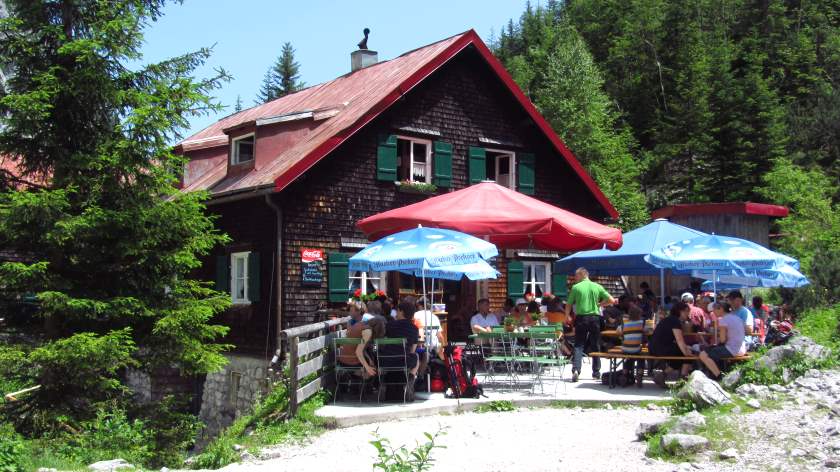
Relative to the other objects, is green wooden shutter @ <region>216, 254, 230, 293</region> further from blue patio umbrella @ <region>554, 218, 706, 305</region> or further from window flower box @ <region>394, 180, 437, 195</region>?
blue patio umbrella @ <region>554, 218, 706, 305</region>

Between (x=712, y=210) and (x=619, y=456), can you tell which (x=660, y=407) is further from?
(x=712, y=210)

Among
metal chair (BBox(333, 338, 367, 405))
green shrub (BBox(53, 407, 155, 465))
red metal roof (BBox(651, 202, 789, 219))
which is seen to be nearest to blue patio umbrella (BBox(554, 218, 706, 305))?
metal chair (BBox(333, 338, 367, 405))

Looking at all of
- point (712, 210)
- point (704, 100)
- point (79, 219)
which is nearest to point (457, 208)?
point (79, 219)

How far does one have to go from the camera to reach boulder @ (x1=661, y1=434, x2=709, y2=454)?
8.11m

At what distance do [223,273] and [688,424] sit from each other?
43.4 ft

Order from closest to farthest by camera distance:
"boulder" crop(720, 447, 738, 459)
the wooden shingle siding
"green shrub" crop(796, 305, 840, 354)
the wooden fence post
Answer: "boulder" crop(720, 447, 738, 459)
the wooden fence post
"green shrub" crop(796, 305, 840, 354)
the wooden shingle siding

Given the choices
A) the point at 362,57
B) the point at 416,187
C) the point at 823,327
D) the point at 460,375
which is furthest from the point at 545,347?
the point at 362,57

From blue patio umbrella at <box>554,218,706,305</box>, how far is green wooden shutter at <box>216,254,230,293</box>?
7397mm

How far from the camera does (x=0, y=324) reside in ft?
40.9

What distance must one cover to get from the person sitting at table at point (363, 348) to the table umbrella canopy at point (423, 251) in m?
0.83

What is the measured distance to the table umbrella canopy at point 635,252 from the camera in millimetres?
16297

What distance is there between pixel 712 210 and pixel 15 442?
2592 centimetres

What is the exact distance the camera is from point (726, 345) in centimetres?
1205

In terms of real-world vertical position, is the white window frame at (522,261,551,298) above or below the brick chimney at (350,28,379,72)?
below
